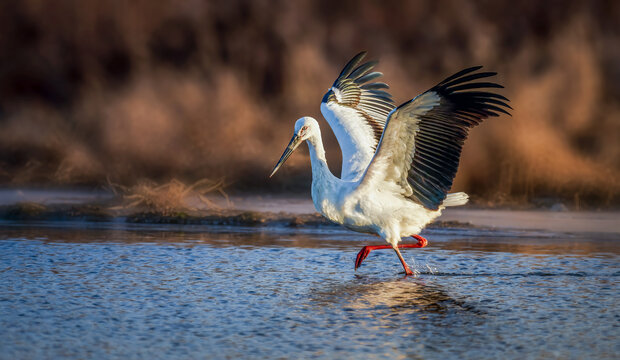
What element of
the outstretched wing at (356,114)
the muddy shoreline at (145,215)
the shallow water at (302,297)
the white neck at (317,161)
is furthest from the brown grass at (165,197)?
the white neck at (317,161)

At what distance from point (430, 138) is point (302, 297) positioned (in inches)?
64.4

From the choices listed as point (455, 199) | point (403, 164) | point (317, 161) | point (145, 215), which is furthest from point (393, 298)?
point (145, 215)

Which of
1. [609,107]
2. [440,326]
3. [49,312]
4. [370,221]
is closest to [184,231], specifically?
[370,221]

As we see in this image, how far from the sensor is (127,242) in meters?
8.48

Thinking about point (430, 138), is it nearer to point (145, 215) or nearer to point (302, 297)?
point (302, 297)

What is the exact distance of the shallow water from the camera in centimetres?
455

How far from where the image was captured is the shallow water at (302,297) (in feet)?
14.9

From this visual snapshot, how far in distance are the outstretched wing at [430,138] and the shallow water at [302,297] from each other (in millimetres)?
744

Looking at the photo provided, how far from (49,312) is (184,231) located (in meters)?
4.26

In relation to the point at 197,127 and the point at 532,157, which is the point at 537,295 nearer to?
the point at 532,157

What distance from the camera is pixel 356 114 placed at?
8.15 metres

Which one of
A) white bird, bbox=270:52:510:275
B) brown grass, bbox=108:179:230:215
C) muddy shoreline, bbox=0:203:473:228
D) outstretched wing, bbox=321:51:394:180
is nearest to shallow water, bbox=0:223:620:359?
white bird, bbox=270:52:510:275

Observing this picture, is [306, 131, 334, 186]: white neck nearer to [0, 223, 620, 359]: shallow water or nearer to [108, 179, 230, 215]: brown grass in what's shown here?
[0, 223, 620, 359]: shallow water

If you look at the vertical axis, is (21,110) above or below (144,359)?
above
